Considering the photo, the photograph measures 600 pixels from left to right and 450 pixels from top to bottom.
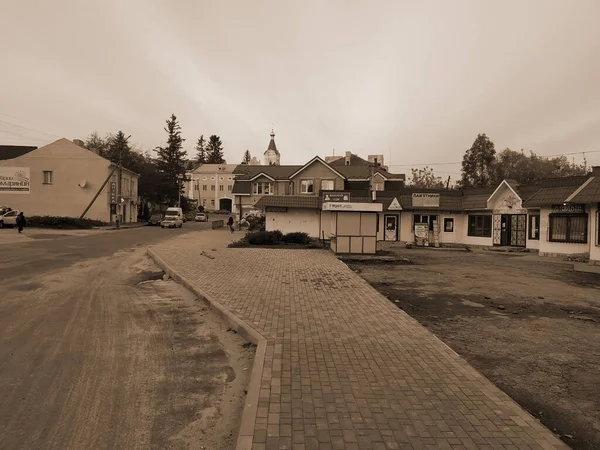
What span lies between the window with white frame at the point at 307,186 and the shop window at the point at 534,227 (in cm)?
2201

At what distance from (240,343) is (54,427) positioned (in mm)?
3202

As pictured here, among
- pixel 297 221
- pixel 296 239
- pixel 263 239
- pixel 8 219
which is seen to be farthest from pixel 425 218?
pixel 8 219

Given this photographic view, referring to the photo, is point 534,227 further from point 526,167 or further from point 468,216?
point 526,167

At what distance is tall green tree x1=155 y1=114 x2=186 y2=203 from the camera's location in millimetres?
66562

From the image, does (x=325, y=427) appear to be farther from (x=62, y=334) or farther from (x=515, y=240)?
(x=515, y=240)

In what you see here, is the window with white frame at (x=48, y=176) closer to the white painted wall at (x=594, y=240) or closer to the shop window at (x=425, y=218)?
the shop window at (x=425, y=218)

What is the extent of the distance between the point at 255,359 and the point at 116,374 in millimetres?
1844

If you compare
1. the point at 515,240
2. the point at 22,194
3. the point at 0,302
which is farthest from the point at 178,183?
the point at 0,302

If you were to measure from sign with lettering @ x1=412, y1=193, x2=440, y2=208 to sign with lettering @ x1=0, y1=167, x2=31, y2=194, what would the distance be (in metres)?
40.1

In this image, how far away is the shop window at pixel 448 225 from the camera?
3344 cm

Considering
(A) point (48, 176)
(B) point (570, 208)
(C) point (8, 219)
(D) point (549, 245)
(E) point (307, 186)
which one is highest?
(A) point (48, 176)

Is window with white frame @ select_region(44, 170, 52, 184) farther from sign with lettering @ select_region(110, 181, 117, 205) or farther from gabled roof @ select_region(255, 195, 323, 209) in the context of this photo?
gabled roof @ select_region(255, 195, 323, 209)

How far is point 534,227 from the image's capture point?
89.5 feet

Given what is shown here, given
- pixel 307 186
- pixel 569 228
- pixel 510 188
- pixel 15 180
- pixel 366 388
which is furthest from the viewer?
pixel 307 186
